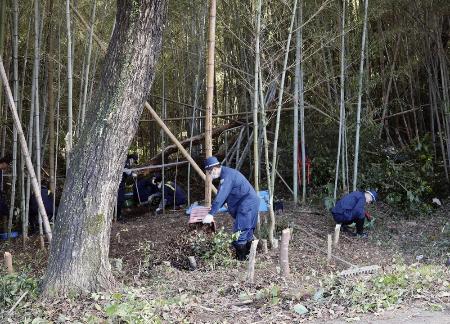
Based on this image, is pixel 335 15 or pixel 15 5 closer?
pixel 15 5

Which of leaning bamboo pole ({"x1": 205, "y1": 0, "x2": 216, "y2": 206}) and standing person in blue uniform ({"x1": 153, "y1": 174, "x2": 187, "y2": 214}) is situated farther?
standing person in blue uniform ({"x1": 153, "y1": 174, "x2": 187, "y2": 214})

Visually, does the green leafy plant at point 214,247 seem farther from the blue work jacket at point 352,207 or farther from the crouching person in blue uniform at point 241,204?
the blue work jacket at point 352,207

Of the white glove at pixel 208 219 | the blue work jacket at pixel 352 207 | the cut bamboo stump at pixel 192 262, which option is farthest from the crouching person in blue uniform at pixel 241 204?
the blue work jacket at pixel 352 207

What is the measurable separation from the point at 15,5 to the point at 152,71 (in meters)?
2.88

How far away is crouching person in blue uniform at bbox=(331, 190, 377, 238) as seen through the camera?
22.8ft

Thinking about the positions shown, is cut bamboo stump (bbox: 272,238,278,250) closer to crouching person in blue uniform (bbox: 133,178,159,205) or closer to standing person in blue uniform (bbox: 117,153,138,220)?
standing person in blue uniform (bbox: 117,153,138,220)

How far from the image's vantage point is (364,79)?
8.40 metres

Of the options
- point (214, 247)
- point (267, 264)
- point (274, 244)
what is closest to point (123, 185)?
point (274, 244)

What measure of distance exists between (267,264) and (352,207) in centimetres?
203

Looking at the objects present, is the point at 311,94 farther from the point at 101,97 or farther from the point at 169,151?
the point at 101,97

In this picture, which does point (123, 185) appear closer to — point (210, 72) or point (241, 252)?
point (241, 252)

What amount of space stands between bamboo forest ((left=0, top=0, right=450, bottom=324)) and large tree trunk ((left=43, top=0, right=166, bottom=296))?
0.04ft

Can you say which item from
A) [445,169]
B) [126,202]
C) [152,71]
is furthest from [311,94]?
[152,71]

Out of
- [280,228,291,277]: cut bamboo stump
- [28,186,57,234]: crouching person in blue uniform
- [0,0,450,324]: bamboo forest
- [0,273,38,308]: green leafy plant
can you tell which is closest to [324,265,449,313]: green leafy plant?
[0,0,450,324]: bamboo forest
